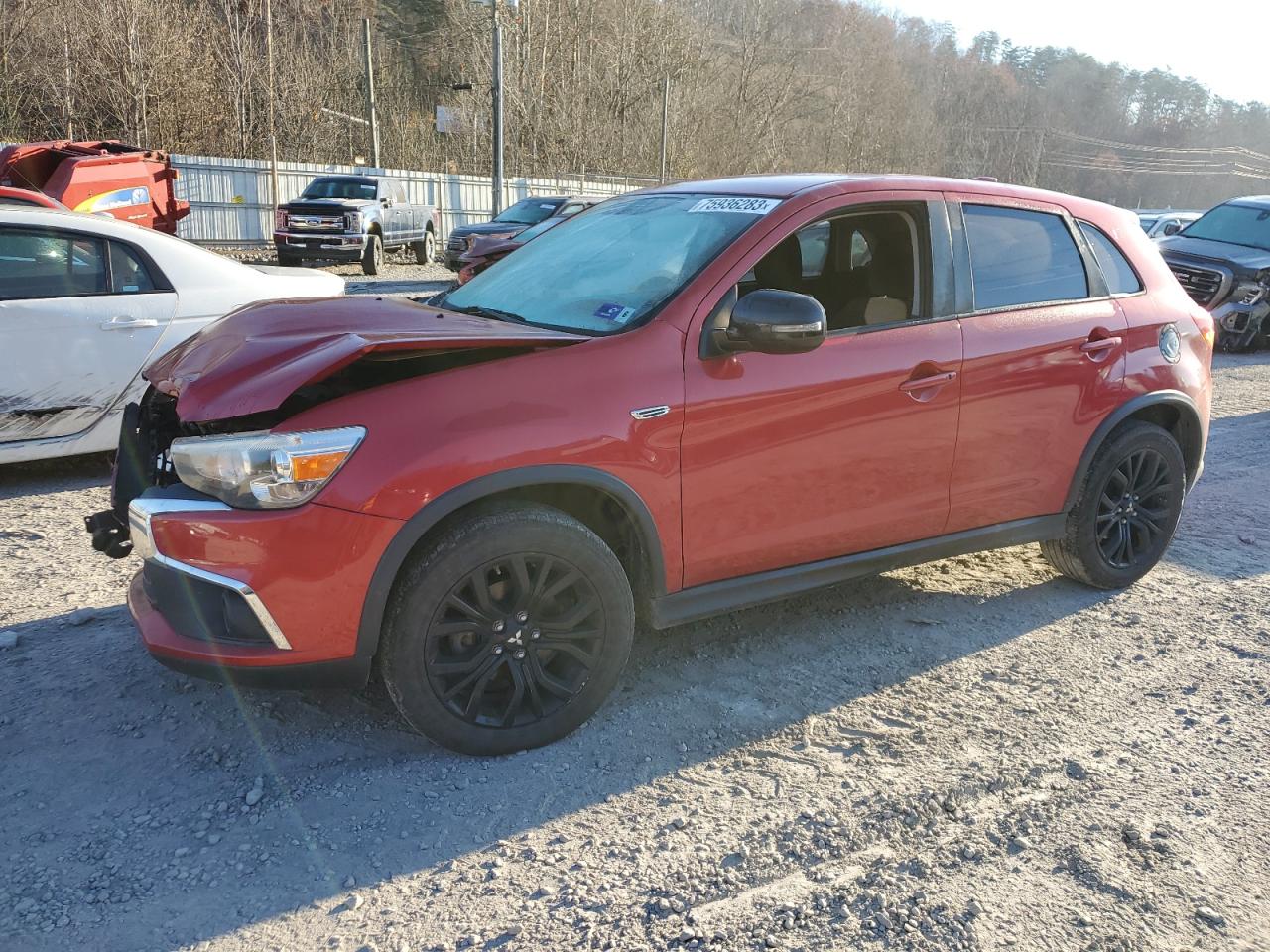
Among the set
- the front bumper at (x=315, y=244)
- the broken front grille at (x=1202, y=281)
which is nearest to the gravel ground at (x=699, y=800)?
the broken front grille at (x=1202, y=281)

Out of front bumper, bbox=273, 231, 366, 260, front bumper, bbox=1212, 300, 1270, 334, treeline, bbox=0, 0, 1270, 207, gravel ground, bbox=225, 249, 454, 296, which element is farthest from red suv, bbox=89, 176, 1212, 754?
treeline, bbox=0, 0, 1270, 207

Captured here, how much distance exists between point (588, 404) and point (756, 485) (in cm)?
70

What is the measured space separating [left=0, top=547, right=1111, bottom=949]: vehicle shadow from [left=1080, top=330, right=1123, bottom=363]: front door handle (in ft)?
4.01

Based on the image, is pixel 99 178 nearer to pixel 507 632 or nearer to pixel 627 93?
pixel 507 632

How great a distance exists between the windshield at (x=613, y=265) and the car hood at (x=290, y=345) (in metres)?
0.25

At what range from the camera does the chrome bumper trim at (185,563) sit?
2.76 metres

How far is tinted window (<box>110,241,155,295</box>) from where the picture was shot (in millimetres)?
5848

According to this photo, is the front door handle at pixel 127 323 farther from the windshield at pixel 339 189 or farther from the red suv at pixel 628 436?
the windshield at pixel 339 189

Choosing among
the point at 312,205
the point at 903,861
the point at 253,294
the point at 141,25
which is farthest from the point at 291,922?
the point at 141,25

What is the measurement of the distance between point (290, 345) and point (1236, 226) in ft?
50.4

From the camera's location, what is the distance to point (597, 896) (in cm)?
256

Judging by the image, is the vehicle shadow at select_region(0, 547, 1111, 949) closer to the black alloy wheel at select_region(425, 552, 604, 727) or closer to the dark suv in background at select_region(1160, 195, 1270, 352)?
the black alloy wheel at select_region(425, 552, 604, 727)

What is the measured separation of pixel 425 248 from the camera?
81.1 feet

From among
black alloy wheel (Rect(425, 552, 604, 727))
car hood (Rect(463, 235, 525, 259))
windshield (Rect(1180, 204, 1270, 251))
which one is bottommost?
black alloy wheel (Rect(425, 552, 604, 727))
